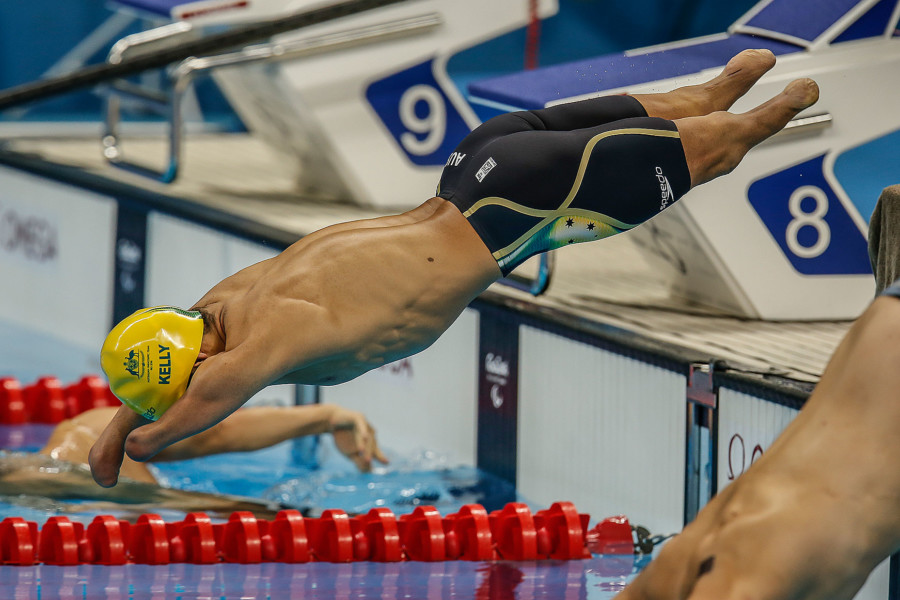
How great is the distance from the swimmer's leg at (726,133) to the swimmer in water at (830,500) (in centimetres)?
117

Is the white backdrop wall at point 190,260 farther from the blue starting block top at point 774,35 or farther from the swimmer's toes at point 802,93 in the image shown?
the swimmer's toes at point 802,93

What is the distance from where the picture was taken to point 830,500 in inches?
67.3

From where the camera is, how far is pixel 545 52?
384 inches

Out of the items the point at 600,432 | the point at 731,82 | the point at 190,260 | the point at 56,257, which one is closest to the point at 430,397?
the point at 600,432

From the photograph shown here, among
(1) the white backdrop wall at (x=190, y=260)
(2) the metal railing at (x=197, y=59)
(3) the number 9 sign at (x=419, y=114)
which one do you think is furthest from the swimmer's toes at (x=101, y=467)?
(3) the number 9 sign at (x=419, y=114)

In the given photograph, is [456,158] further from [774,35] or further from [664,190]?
[774,35]

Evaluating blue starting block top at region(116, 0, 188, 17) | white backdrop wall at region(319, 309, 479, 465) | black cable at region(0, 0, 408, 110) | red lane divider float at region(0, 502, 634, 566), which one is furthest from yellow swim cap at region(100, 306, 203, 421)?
blue starting block top at region(116, 0, 188, 17)

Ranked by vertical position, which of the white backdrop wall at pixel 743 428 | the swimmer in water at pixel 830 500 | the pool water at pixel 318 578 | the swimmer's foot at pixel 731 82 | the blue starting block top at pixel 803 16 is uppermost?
the blue starting block top at pixel 803 16

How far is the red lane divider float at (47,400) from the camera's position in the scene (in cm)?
548

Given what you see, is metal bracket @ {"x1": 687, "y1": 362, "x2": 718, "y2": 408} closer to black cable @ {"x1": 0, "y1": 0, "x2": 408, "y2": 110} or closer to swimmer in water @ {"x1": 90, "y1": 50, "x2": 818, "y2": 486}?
swimmer in water @ {"x1": 90, "y1": 50, "x2": 818, "y2": 486}

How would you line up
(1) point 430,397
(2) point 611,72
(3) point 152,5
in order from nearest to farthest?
(2) point 611,72, (1) point 430,397, (3) point 152,5

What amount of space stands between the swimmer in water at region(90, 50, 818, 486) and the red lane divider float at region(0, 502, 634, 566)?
25.8 inches

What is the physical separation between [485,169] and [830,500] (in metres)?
1.33

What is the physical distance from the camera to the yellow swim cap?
276cm
